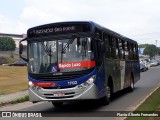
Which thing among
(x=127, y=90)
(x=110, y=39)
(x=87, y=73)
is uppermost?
(x=110, y=39)

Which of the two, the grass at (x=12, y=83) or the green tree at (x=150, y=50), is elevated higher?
the green tree at (x=150, y=50)

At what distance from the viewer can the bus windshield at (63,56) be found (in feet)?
42.8

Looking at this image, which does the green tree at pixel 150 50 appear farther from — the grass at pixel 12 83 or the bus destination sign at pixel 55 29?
the bus destination sign at pixel 55 29

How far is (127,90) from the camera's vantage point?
71.5 ft

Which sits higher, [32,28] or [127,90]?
[32,28]

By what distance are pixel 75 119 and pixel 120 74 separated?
663cm

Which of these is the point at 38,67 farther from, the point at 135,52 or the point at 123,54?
the point at 135,52

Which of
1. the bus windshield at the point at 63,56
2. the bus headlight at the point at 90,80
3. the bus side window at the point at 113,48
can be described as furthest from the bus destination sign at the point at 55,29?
the bus side window at the point at 113,48

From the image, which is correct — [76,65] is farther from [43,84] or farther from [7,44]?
[7,44]

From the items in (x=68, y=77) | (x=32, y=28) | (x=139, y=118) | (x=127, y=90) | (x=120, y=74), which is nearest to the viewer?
(x=139, y=118)

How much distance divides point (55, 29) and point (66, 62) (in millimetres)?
1355

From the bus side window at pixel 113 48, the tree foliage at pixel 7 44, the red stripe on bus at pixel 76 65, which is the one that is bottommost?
the red stripe on bus at pixel 76 65

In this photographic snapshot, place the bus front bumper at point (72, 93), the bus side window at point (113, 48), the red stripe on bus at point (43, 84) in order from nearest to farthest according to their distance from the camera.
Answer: the bus front bumper at point (72, 93), the red stripe on bus at point (43, 84), the bus side window at point (113, 48)

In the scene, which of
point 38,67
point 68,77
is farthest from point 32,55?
point 68,77
